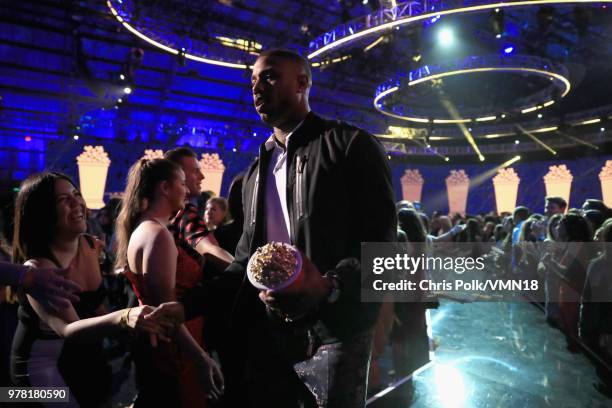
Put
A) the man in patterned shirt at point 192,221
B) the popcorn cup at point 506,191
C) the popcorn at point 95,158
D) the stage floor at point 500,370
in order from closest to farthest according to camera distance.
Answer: the man in patterned shirt at point 192,221 < the stage floor at point 500,370 < the popcorn at point 95,158 < the popcorn cup at point 506,191

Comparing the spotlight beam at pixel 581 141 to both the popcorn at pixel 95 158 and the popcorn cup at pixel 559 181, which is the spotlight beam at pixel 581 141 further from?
the popcorn at pixel 95 158

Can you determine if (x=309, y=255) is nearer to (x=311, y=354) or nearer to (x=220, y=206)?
(x=311, y=354)

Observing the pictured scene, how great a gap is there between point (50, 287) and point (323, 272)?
918 millimetres

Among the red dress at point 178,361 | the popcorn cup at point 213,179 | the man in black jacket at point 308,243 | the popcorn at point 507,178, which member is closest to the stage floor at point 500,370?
the red dress at point 178,361

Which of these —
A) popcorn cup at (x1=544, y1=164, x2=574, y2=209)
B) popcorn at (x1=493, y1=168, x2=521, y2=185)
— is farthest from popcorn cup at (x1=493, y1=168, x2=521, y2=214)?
popcorn cup at (x1=544, y1=164, x2=574, y2=209)

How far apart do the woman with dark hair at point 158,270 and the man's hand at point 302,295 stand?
657mm

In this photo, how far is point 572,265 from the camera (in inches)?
165

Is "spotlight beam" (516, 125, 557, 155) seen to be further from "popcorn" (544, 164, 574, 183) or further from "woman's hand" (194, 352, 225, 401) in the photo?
"woman's hand" (194, 352, 225, 401)

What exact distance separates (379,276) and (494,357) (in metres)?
3.43

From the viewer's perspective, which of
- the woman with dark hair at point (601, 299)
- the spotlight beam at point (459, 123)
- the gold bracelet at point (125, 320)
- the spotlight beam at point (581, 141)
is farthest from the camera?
the spotlight beam at point (459, 123)

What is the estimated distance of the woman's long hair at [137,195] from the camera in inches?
75.5

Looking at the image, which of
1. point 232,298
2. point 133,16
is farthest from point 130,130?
point 232,298

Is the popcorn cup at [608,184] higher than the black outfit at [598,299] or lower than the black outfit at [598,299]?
higher

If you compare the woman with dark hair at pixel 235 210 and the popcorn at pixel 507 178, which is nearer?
the woman with dark hair at pixel 235 210
